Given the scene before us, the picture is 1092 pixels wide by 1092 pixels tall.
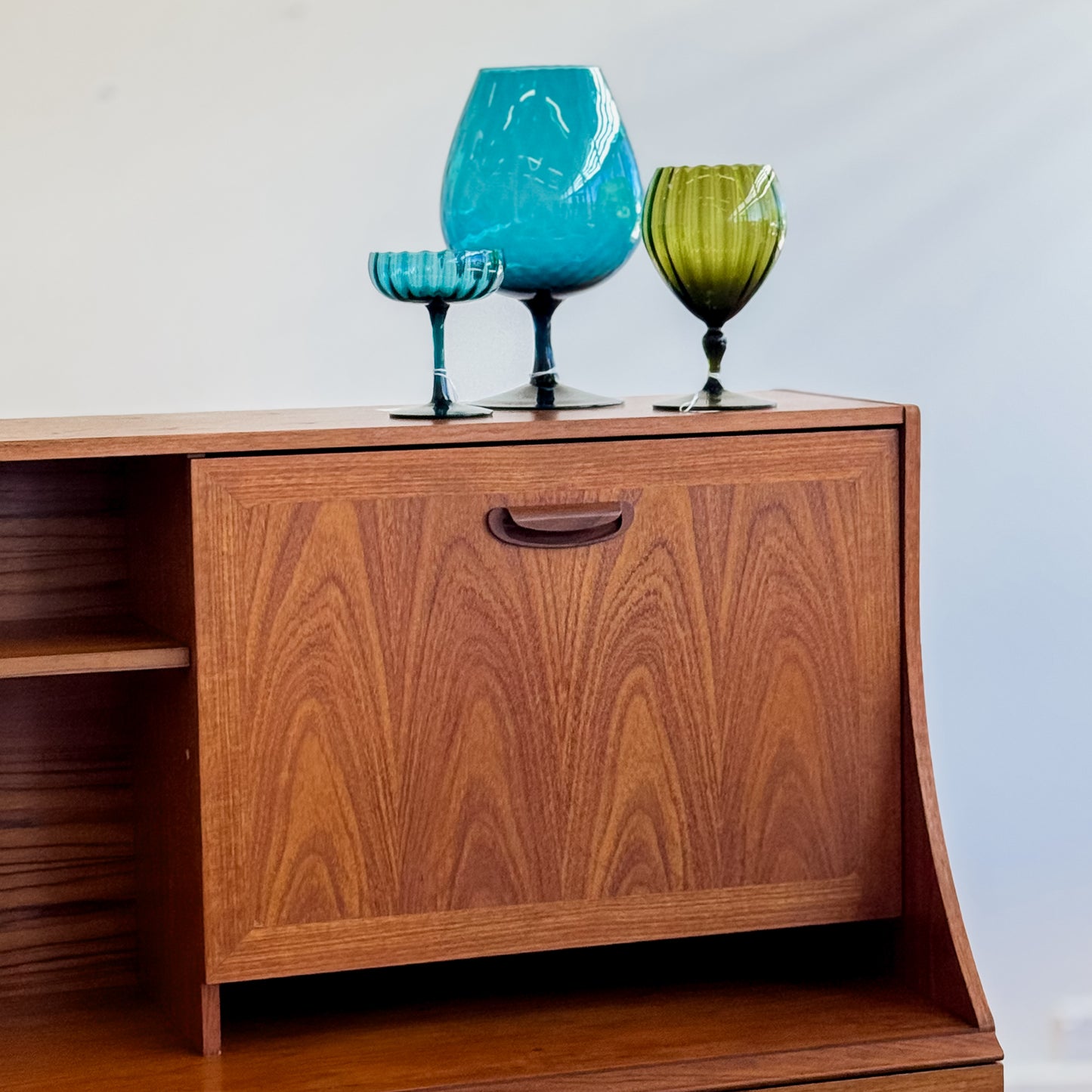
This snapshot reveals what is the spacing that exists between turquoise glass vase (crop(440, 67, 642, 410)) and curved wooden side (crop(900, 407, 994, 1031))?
303 millimetres

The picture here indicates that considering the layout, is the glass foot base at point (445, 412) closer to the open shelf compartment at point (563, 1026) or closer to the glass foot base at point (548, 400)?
the glass foot base at point (548, 400)

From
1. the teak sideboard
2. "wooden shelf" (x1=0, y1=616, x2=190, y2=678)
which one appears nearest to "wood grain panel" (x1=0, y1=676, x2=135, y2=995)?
the teak sideboard

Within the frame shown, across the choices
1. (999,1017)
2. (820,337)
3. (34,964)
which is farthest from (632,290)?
(34,964)

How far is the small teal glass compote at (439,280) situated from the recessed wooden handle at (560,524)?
0.12m

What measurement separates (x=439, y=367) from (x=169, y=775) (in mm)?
434

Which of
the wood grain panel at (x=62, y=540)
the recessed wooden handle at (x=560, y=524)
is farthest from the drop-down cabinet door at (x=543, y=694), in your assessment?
the wood grain panel at (x=62, y=540)

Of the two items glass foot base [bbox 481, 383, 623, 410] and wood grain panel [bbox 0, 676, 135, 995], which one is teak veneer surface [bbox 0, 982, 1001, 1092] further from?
glass foot base [bbox 481, 383, 623, 410]

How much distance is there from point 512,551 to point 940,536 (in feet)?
4.82

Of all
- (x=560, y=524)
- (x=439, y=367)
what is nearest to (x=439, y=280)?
(x=439, y=367)

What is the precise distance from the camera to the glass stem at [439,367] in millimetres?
1558

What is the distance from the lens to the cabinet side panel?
144cm

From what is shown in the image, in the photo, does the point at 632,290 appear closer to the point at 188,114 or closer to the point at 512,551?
the point at 188,114

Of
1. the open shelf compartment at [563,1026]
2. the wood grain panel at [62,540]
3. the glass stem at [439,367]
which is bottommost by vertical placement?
the open shelf compartment at [563,1026]

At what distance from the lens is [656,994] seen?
164 cm
